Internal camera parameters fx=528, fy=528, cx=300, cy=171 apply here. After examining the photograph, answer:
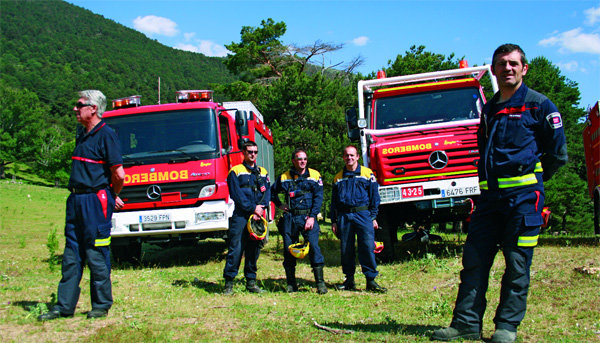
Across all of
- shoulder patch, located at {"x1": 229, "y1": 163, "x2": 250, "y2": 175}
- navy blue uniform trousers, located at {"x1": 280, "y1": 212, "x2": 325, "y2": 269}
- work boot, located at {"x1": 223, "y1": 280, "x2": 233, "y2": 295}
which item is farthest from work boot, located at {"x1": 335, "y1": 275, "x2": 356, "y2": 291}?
shoulder patch, located at {"x1": 229, "y1": 163, "x2": 250, "y2": 175}

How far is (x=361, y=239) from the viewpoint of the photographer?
259 inches

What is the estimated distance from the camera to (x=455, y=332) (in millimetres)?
3854

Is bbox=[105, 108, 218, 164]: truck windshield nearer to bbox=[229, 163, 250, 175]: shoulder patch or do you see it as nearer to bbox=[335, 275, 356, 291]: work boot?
bbox=[229, 163, 250, 175]: shoulder patch

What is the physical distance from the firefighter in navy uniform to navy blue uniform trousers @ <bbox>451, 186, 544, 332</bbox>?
9.91 feet

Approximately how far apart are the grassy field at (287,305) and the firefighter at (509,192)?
558mm

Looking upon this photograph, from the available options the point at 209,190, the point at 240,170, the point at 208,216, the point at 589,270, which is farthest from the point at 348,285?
the point at 589,270

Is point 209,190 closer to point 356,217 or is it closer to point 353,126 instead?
point 353,126

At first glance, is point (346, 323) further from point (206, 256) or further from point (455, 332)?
point (206, 256)

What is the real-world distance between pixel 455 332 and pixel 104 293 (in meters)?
3.02

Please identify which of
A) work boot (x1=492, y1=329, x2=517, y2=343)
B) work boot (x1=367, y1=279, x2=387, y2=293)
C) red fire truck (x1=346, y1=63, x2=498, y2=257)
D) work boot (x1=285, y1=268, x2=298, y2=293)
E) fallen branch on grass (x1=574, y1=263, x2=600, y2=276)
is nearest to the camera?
work boot (x1=492, y1=329, x2=517, y2=343)

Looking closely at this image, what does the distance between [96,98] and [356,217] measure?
3.34 meters

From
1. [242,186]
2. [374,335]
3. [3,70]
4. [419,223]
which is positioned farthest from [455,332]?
[3,70]

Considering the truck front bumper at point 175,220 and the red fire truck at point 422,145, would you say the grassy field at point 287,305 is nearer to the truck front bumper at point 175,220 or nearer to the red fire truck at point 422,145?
the truck front bumper at point 175,220

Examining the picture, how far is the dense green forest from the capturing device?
24.9m
